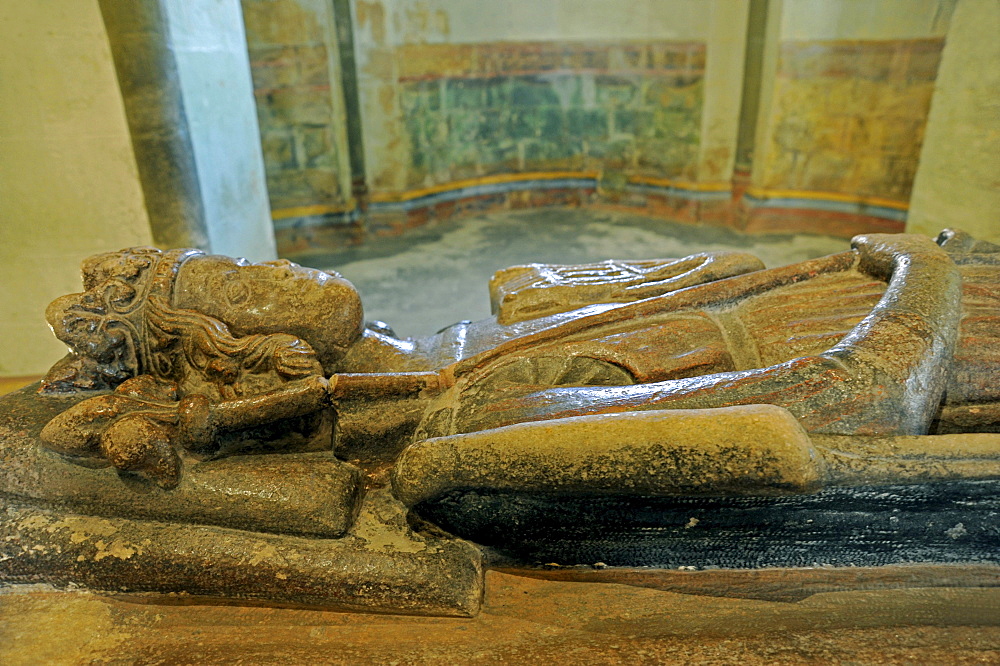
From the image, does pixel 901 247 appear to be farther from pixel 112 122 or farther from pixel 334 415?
pixel 112 122

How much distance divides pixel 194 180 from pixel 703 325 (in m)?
3.15

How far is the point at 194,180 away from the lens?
3928 mm

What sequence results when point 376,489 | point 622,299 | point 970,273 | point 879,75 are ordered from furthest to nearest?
1. point 879,75
2. point 622,299
3. point 970,273
4. point 376,489

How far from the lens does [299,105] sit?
20.5 ft

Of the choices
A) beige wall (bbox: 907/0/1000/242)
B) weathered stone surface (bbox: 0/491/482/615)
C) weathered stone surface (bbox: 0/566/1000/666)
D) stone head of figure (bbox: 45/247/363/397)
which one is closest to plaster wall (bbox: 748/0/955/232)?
beige wall (bbox: 907/0/1000/242)

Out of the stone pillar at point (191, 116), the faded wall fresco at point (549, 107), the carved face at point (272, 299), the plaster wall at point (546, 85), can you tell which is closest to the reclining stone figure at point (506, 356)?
the carved face at point (272, 299)

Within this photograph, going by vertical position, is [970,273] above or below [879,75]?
below

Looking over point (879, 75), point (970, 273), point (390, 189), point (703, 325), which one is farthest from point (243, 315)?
point (879, 75)

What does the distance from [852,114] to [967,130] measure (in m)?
→ 2.17

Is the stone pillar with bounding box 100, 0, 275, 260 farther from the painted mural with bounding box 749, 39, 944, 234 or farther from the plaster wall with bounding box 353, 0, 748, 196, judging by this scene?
the painted mural with bounding box 749, 39, 944, 234

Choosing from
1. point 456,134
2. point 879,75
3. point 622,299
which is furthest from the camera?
point 456,134

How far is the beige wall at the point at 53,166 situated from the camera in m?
3.45

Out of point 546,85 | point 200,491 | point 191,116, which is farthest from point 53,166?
point 546,85

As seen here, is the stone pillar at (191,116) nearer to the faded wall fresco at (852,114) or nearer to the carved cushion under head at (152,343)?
the carved cushion under head at (152,343)
